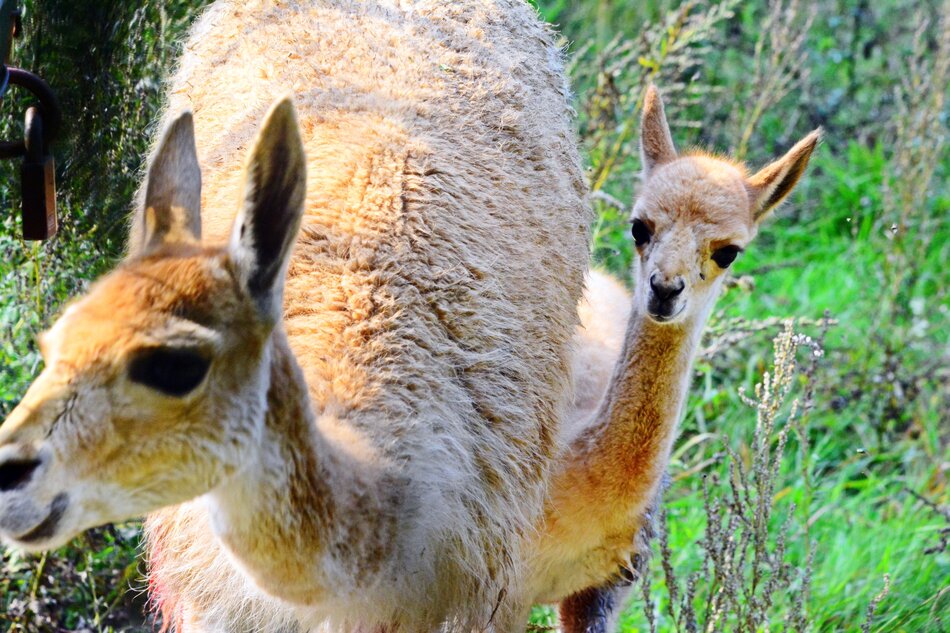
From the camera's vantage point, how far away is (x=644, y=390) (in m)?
3.61

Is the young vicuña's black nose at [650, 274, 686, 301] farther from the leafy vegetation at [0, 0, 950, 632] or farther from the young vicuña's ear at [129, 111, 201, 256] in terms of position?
the young vicuña's ear at [129, 111, 201, 256]

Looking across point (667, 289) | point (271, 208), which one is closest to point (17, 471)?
point (271, 208)

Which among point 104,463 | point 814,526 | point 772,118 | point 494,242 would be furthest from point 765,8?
point 104,463

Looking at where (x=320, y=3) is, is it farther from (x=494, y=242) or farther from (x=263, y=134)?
(x=263, y=134)

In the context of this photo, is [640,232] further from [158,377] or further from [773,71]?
[773,71]

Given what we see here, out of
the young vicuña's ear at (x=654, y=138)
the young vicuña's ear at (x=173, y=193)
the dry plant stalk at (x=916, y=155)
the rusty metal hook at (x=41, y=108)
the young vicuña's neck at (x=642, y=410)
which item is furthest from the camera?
the dry plant stalk at (x=916, y=155)

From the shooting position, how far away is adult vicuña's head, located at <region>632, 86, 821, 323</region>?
3.47 m

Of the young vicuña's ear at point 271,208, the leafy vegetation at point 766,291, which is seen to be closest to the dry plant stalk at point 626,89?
the leafy vegetation at point 766,291

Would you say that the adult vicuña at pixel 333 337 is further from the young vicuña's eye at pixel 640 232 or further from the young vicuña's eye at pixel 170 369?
the young vicuña's eye at pixel 640 232

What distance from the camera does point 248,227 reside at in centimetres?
209

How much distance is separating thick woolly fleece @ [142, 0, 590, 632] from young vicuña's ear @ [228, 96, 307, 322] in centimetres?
23

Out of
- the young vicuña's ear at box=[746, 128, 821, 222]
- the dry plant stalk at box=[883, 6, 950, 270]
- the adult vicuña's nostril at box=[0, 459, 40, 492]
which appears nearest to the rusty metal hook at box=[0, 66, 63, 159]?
the adult vicuña's nostril at box=[0, 459, 40, 492]

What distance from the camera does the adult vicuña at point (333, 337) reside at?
6.62 feet

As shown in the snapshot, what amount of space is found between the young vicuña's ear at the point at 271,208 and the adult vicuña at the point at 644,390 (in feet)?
5.11
